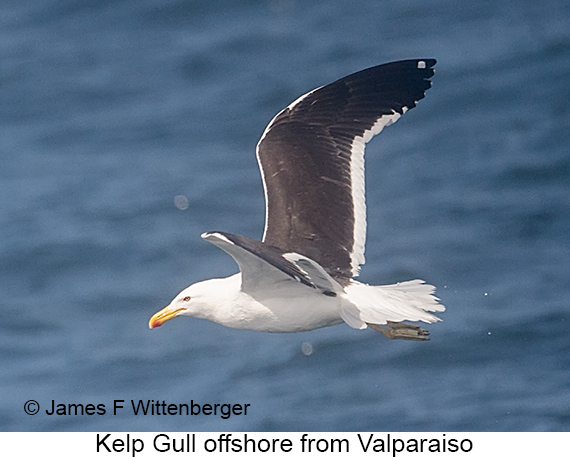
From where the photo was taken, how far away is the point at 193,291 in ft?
22.2

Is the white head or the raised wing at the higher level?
the raised wing

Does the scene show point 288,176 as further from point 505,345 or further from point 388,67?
point 505,345

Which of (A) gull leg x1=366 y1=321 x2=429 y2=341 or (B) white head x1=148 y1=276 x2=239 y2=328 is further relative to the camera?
(A) gull leg x1=366 y1=321 x2=429 y2=341

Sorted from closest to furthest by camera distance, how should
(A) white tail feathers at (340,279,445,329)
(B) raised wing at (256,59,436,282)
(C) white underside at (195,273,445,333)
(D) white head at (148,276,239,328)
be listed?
(A) white tail feathers at (340,279,445,329), (C) white underside at (195,273,445,333), (D) white head at (148,276,239,328), (B) raised wing at (256,59,436,282)

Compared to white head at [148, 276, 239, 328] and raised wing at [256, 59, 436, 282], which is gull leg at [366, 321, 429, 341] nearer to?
raised wing at [256, 59, 436, 282]

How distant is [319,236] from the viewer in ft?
23.6

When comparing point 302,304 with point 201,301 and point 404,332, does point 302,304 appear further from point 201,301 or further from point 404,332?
point 404,332

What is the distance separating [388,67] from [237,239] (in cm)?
297

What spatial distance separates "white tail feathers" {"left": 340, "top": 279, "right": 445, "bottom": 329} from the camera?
6.19m

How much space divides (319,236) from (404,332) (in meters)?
0.95

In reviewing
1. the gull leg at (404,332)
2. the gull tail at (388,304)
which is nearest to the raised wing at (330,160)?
the gull tail at (388,304)

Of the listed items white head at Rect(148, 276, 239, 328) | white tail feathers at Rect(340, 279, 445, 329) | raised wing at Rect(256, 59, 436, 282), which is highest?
raised wing at Rect(256, 59, 436, 282)

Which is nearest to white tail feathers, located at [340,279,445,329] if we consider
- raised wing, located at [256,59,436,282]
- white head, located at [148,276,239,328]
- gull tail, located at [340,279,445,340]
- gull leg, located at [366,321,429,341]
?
gull tail, located at [340,279,445,340]

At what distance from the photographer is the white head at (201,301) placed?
6645 millimetres
